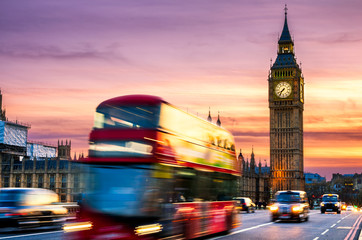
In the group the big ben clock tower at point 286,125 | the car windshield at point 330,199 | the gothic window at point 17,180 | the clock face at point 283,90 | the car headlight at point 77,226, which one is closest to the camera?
the car headlight at point 77,226

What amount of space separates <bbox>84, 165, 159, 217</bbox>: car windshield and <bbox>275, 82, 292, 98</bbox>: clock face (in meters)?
127

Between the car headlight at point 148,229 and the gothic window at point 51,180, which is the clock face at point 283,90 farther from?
the car headlight at point 148,229

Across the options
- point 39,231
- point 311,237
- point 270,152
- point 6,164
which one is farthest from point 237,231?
point 270,152

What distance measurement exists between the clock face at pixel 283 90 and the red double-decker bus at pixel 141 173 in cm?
12298

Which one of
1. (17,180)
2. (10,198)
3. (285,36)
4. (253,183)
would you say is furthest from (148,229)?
(285,36)

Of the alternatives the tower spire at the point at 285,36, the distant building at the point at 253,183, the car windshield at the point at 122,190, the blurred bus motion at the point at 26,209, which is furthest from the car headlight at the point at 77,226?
the tower spire at the point at 285,36

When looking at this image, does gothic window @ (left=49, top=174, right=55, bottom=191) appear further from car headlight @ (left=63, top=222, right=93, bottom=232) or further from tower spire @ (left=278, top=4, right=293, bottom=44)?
car headlight @ (left=63, top=222, right=93, bottom=232)

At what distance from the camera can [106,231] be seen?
1370 cm

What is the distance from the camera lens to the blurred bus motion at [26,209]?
2016cm

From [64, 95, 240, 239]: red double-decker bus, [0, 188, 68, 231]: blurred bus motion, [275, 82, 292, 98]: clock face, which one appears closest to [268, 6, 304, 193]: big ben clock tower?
[275, 82, 292, 98]: clock face

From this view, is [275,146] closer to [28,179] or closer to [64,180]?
[64,180]

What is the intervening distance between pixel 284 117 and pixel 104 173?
127 meters

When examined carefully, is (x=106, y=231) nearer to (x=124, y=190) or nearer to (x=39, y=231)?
(x=124, y=190)

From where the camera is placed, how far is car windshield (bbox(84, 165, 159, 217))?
44.8ft
